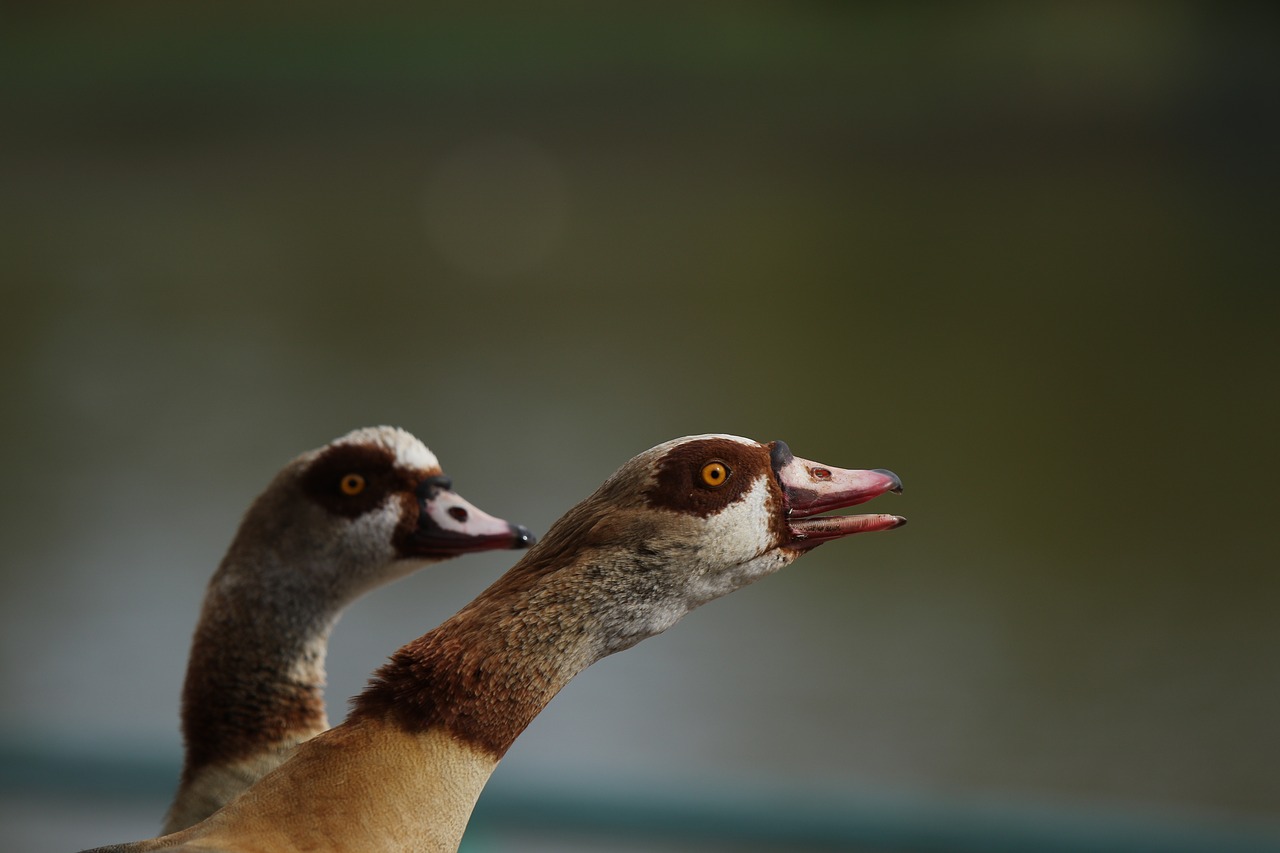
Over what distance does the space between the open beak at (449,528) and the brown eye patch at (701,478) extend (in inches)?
17.0

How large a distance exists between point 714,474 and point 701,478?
0.6 inches

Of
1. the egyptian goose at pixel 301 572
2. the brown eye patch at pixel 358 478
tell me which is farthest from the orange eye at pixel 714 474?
the brown eye patch at pixel 358 478

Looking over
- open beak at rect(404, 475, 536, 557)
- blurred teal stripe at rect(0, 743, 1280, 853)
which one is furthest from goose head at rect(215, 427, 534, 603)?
blurred teal stripe at rect(0, 743, 1280, 853)

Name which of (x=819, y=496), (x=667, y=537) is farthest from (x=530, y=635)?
(x=819, y=496)

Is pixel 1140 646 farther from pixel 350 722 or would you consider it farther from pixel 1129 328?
pixel 1129 328

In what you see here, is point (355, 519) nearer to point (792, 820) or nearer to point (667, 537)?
point (667, 537)

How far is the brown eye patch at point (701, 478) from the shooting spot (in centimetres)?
138

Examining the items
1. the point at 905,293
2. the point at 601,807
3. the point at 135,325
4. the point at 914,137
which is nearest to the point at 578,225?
the point at 914,137

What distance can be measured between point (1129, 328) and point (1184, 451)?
9.98 feet

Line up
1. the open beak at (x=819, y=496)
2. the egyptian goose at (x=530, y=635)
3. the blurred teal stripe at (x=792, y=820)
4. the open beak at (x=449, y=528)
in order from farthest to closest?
1. the blurred teal stripe at (x=792, y=820)
2. the open beak at (x=449, y=528)
3. the open beak at (x=819, y=496)
4. the egyptian goose at (x=530, y=635)

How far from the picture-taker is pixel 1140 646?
5.21 m

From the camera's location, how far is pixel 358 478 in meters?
1.87

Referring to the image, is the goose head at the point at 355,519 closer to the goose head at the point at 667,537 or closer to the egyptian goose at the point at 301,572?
the egyptian goose at the point at 301,572

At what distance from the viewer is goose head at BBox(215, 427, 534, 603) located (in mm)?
1847
